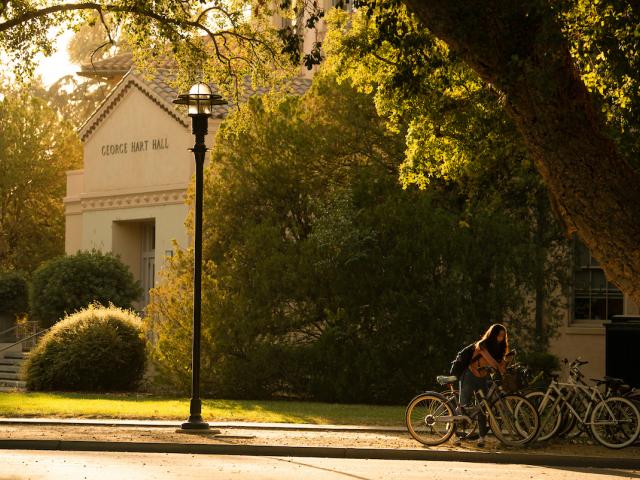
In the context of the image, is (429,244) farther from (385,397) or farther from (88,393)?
(88,393)

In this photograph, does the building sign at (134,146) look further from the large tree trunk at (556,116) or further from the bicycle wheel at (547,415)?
the large tree trunk at (556,116)

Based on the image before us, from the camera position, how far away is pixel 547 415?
61.7 feet

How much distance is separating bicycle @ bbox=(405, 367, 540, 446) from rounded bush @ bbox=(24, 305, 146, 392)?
595 inches

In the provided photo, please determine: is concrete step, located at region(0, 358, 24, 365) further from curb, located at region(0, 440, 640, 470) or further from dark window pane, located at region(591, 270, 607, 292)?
Result: curb, located at region(0, 440, 640, 470)

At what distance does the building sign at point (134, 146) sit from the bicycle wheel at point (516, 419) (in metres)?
24.0

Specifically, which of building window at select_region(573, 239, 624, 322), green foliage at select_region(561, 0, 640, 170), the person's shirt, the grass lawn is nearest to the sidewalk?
the person's shirt

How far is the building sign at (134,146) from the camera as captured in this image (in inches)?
1623

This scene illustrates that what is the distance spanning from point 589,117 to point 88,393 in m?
20.3

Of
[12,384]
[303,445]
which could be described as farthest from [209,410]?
[12,384]

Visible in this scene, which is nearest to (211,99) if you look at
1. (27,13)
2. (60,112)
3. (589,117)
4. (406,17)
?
(406,17)

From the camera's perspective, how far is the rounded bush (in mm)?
32812

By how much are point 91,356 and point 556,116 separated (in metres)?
20.7

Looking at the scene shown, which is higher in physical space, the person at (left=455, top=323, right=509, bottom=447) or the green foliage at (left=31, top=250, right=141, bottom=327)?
the green foliage at (left=31, top=250, right=141, bottom=327)

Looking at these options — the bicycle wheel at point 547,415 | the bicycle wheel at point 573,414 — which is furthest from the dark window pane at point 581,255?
the bicycle wheel at point 547,415
